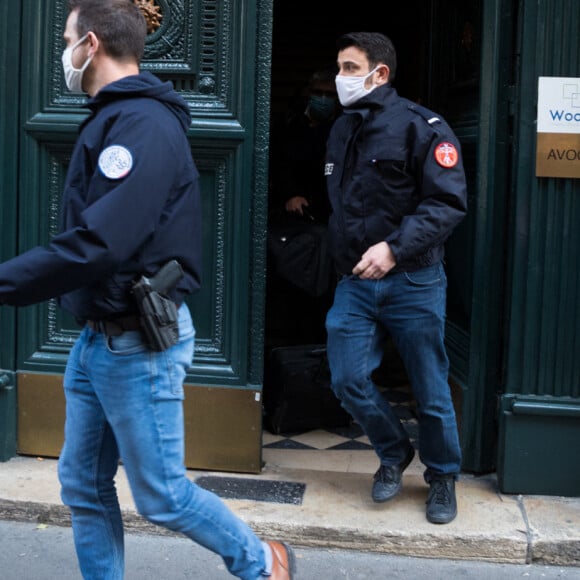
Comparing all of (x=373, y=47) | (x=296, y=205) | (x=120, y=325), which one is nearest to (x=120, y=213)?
(x=120, y=325)

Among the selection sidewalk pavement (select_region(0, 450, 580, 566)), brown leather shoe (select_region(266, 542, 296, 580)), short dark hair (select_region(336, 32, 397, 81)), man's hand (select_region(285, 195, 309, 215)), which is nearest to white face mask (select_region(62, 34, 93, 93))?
short dark hair (select_region(336, 32, 397, 81))

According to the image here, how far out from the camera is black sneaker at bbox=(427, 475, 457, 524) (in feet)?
13.6

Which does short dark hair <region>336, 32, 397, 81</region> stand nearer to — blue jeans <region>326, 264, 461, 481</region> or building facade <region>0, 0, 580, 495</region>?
building facade <region>0, 0, 580, 495</region>

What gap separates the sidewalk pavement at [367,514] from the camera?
13.3 ft

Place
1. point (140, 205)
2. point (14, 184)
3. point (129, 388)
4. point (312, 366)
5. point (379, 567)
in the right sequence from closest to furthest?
point (140, 205), point (129, 388), point (379, 567), point (14, 184), point (312, 366)

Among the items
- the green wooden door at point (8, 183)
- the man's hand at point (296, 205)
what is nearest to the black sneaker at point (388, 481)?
the green wooden door at point (8, 183)

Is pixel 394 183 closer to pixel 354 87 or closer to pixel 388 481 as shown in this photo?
pixel 354 87

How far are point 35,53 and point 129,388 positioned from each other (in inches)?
88.3

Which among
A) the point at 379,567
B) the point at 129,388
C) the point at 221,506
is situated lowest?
the point at 379,567

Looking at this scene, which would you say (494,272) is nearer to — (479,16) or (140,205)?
(479,16)

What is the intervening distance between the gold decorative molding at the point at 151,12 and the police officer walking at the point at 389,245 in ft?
2.96

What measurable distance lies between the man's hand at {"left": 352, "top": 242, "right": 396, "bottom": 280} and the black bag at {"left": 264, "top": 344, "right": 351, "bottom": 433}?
145cm

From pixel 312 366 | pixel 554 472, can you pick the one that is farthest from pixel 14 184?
pixel 554 472

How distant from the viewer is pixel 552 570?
3.98m
